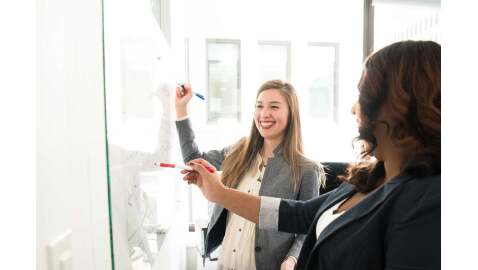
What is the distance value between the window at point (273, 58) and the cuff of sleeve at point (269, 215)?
197 centimetres

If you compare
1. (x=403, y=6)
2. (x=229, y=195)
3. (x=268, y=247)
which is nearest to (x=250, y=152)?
(x=268, y=247)

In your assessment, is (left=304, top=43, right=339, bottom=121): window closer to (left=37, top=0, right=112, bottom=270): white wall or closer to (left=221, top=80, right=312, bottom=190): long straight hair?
(left=221, top=80, right=312, bottom=190): long straight hair

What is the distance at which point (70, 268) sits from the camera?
411 mm

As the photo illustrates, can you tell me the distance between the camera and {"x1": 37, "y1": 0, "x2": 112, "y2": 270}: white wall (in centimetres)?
36

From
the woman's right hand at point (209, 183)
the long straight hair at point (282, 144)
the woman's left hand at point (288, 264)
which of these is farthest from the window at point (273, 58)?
the woman's right hand at point (209, 183)

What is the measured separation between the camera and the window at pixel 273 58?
9.69 feet

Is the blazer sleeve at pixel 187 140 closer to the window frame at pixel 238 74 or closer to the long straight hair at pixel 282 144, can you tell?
the long straight hair at pixel 282 144

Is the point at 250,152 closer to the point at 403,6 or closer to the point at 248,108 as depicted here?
the point at 248,108

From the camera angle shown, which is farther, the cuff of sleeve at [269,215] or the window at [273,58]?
the window at [273,58]

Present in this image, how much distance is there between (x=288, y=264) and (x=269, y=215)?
0.40 meters

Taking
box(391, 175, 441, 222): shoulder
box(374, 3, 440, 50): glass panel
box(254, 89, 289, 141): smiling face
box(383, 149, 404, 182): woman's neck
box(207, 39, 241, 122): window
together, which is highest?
box(374, 3, 440, 50): glass panel

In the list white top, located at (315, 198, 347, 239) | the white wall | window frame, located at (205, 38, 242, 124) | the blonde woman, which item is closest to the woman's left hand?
the blonde woman

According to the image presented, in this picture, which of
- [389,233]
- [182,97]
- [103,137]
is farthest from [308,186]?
[103,137]

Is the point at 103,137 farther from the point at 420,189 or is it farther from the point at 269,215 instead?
the point at 269,215
